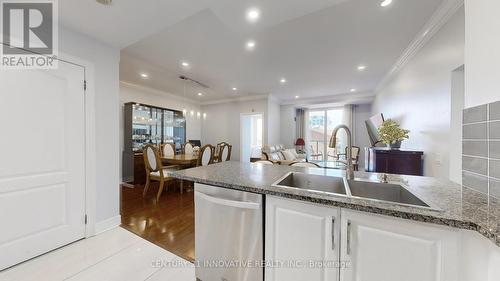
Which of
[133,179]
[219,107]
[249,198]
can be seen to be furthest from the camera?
[219,107]

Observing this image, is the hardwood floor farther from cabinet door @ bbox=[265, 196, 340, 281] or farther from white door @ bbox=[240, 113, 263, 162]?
white door @ bbox=[240, 113, 263, 162]

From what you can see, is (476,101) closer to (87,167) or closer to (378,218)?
(378,218)

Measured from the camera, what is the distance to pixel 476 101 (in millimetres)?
1041

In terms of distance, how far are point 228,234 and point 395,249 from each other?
94 cm

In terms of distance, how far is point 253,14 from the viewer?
1.95m

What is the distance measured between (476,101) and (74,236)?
144 inches

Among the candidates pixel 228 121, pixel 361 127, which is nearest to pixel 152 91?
pixel 228 121

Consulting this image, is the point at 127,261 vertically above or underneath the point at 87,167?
underneath

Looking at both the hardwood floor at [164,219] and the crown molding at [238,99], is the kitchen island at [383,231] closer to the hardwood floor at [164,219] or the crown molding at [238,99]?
the hardwood floor at [164,219]

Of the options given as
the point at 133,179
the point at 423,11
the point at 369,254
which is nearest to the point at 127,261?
the point at 369,254

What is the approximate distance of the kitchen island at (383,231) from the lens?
72 centimetres

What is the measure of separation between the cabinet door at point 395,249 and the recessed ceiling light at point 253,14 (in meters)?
1.99

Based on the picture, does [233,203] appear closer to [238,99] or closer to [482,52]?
[482,52]

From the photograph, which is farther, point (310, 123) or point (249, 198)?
point (310, 123)
